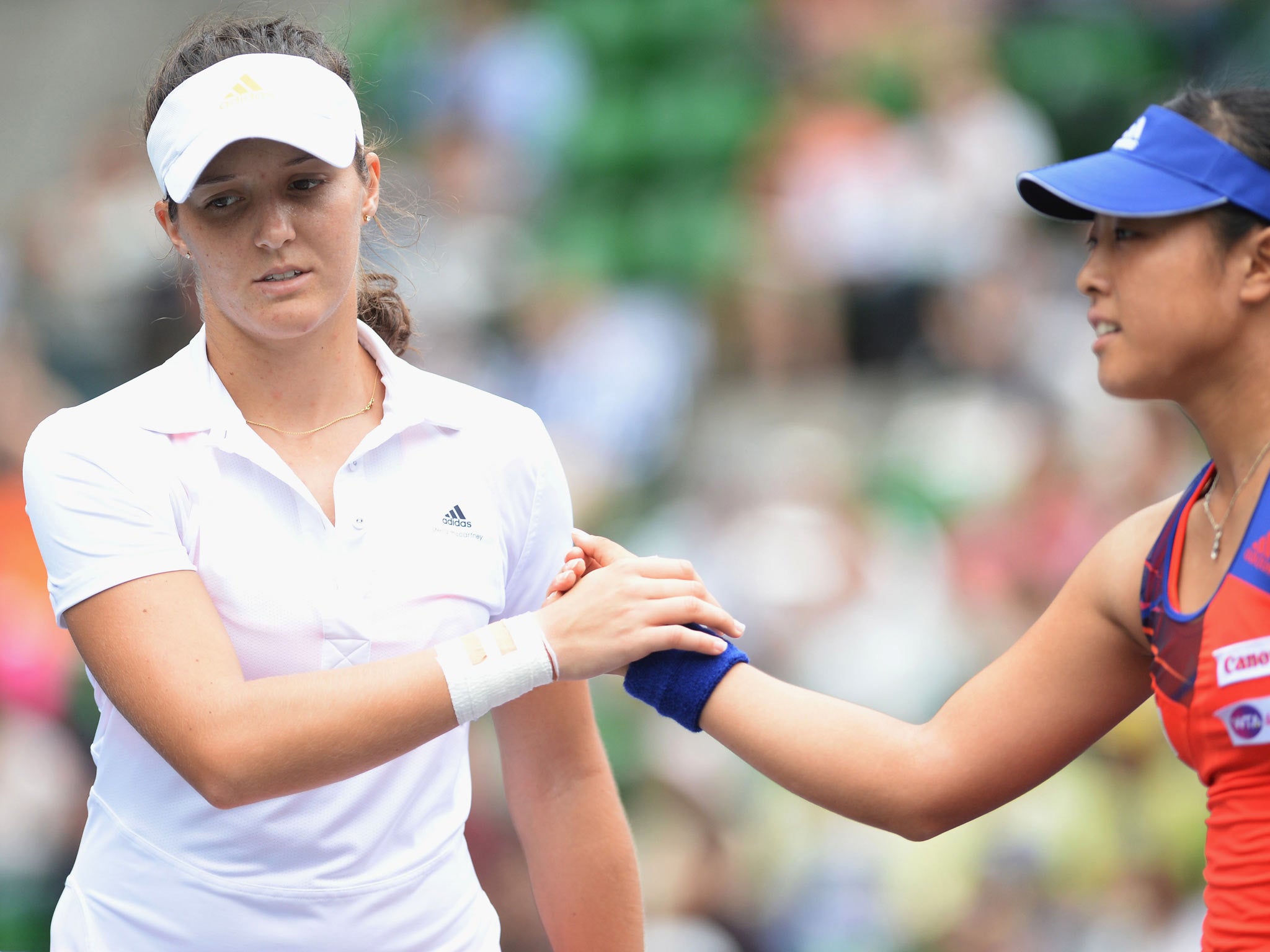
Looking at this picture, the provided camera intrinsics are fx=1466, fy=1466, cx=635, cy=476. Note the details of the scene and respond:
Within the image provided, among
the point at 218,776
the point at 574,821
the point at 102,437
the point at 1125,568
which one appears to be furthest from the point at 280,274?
the point at 1125,568

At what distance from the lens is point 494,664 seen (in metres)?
2.03

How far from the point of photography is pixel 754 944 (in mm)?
4598

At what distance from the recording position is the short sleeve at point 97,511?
1967mm

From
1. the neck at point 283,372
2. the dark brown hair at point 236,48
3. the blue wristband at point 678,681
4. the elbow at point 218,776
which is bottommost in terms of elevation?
the elbow at point 218,776

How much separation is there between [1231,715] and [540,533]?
105cm

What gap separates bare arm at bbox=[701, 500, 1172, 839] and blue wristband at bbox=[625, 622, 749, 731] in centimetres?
2

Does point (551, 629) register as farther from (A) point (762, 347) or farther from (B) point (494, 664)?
(A) point (762, 347)

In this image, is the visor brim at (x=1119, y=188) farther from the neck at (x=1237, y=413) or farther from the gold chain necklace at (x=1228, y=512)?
the gold chain necklace at (x=1228, y=512)

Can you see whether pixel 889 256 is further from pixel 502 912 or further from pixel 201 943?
pixel 201 943

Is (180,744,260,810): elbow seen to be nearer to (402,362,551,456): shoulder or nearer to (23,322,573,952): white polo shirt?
(23,322,573,952): white polo shirt

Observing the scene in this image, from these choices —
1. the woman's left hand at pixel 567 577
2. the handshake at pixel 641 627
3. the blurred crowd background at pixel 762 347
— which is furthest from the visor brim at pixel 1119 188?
the blurred crowd background at pixel 762 347

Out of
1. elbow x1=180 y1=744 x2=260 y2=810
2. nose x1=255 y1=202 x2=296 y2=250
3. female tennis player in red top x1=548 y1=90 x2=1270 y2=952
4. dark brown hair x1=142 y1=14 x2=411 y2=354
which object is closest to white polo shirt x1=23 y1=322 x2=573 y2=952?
elbow x1=180 y1=744 x2=260 y2=810

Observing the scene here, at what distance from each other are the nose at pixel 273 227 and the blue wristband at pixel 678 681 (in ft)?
2.81

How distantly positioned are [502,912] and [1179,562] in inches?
124
